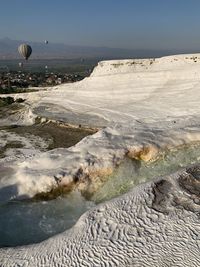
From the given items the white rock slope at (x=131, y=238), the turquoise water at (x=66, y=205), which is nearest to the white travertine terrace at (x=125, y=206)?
the white rock slope at (x=131, y=238)

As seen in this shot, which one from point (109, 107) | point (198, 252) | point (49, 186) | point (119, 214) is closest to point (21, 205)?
point (49, 186)

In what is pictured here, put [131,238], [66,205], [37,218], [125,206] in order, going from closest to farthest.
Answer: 1. [131,238]
2. [125,206]
3. [37,218]
4. [66,205]

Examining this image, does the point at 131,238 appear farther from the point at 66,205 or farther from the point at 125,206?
the point at 66,205

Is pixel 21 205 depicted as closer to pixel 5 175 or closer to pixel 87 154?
pixel 5 175

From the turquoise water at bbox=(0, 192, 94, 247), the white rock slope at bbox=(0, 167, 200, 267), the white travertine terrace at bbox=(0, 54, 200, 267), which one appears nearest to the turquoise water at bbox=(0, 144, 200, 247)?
the turquoise water at bbox=(0, 192, 94, 247)

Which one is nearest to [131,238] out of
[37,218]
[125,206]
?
[125,206]

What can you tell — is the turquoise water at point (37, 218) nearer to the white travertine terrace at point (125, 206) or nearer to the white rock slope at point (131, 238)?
the white travertine terrace at point (125, 206)

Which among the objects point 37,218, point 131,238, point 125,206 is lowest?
point 37,218

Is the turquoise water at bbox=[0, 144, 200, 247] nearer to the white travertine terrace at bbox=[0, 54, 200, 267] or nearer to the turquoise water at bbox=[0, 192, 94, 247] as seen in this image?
the turquoise water at bbox=[0, 192, 94, 247]
